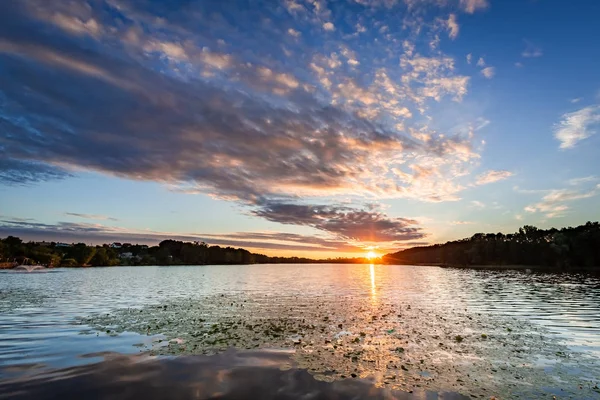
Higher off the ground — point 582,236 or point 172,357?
point 582,236

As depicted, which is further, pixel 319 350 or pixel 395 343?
pixel 395 343

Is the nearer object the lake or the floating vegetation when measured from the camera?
the lake

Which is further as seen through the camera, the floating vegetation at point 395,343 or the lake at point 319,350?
the floating vegetation at point 395,343

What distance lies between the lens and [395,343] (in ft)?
80.0

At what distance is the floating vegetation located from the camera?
651 inches

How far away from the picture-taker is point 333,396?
47.3ft

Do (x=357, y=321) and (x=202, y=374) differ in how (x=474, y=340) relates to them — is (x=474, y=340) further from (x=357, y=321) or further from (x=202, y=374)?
(x=202, y=374)

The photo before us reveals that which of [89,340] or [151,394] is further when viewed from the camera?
[89,340]

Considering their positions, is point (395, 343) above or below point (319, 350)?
above

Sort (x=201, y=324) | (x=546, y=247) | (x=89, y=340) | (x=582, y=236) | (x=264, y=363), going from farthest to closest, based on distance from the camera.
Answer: (x=546, y=247) → (x=582, y=236) → (x=201, y=324) → (x=89, y=340) → (x=264, y=363)

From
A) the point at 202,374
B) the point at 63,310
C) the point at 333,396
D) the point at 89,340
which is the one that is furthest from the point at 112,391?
the point at 63,310

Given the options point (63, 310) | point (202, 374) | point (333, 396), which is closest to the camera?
point (333, 396)

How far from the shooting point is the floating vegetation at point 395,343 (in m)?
16.5

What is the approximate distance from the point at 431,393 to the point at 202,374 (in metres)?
11.2
